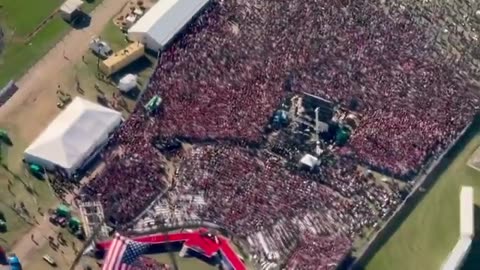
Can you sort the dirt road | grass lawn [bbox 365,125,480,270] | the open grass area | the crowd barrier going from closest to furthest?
the crowd barrier
grass lawn [bbox 365,125,480,270]
the dirt road
the open grass area

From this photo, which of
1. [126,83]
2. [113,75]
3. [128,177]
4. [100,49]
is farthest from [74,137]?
[100,49]

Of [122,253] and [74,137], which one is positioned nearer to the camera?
[122,253]

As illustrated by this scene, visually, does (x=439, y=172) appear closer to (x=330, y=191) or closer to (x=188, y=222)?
(x=330, y=191)

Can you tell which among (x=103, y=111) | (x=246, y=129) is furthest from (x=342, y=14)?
(x=103, y=111)

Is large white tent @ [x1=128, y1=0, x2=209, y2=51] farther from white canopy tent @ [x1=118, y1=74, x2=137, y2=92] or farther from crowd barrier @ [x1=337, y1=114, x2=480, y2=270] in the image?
crowd barrier @ [x1=337, y1=114, x2=480, y2=270]

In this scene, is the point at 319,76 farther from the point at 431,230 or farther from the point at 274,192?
the point at 431,230

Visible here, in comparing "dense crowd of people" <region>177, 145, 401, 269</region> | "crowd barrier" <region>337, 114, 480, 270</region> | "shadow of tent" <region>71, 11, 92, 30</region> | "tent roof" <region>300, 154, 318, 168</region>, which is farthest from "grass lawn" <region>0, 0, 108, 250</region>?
"crowd barrier" <region>337, 114, 480, 270</region>

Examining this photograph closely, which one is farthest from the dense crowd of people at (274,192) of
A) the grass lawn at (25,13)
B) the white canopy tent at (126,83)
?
the grass lawn at (25,13)
